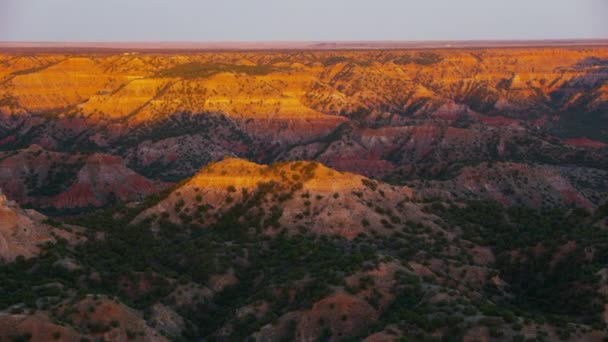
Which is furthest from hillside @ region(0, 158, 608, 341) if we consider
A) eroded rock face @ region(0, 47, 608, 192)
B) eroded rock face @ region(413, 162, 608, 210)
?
eroded rock face @ region(0, 47, 608, 192)

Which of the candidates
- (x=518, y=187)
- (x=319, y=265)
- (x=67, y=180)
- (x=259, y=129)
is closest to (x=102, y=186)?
(x=67, y=180)

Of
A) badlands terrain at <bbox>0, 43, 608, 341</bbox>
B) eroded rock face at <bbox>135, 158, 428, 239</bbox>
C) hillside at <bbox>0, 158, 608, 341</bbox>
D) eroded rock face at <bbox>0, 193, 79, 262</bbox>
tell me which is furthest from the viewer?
eroded rock face at <bbox>135, 158, 428, 239</bbox>

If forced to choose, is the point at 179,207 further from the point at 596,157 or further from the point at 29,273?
the point at 596,157

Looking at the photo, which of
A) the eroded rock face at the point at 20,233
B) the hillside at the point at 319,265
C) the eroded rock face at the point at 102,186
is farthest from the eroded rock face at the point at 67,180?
the eroded rock face at the point at 20,233

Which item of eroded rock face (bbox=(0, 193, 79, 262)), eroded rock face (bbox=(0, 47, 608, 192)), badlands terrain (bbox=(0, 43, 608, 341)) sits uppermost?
eroded rock face (bbox=(0, 193, 79, 262))

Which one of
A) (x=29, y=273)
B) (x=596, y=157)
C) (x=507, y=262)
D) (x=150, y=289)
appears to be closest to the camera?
(x=29, y=273)

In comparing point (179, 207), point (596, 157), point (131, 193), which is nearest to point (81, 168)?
point (131, 193)

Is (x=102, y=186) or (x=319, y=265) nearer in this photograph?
(x=319, y=265)

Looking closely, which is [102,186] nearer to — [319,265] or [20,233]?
[20,233]

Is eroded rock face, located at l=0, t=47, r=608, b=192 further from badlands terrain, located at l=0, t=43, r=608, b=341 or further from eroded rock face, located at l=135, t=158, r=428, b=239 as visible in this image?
eroded rock face, located at l=135, t=158, r=428, b=239

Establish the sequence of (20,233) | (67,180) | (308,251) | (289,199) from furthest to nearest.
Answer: (67,180), (289,199), (308,251), (20,233)

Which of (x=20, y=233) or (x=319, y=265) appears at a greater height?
(x=20, y=233)
